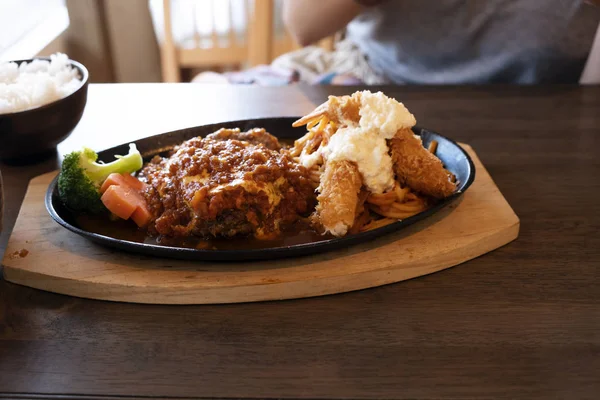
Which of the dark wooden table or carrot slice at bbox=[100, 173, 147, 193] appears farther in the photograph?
carrot slice at bbox=[100, 173, 147, 193]

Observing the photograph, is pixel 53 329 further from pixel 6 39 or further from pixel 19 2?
pixel 19 2

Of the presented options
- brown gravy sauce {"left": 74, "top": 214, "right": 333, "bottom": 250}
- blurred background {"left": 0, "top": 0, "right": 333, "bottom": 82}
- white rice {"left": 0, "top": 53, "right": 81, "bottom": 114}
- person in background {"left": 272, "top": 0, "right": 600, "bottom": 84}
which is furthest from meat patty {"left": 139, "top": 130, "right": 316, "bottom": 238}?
blurred background {"left": 0, "top": 0, "right": 333, "bottom": 82}

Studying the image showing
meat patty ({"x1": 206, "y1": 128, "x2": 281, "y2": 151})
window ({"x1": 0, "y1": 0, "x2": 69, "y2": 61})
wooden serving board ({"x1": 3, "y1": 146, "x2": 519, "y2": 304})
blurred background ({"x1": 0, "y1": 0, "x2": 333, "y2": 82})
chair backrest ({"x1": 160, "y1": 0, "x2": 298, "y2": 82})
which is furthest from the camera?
chair backrest ({"x1": 160, "y1": 0, "x2": 298, "y2": 82})

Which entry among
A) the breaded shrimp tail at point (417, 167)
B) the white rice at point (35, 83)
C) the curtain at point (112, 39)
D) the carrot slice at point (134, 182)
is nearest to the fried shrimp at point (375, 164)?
the breaded shrimp tail at point (417, 167)

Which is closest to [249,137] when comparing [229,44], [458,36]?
[458,36]

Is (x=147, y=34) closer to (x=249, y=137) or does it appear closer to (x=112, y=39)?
(x=112, y=39)

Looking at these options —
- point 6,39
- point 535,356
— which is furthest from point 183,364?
point 6,39

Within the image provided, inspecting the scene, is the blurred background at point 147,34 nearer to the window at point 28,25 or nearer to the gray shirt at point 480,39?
the window at point 28,25

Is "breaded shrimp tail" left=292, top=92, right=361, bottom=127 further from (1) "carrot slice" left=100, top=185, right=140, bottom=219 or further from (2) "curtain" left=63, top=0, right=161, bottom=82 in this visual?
(2) "curtain" left=63, top=0, right=161, bottom=82
